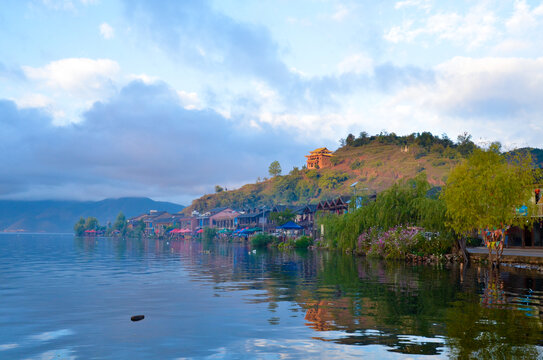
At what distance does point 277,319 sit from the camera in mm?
13617

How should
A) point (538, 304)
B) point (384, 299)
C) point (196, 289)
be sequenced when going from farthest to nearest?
point (196, 289), point (384, 299), point (538, 304)

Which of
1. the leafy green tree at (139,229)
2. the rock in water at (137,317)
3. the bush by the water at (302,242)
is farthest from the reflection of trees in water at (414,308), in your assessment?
the leafy green tree at (139,229)

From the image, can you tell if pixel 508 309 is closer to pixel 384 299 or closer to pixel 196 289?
pixel 384 299

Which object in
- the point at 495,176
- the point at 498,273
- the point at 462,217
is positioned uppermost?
the point at 495,176

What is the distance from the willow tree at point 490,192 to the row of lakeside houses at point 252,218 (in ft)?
141

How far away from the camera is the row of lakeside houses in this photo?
9269 centimetres

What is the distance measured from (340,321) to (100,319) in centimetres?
718

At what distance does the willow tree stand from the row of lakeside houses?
4308 cm

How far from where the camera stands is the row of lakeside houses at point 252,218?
9269 centimetres

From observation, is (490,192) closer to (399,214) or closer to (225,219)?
(399,214)

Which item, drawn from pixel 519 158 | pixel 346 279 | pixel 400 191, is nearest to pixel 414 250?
pixel 400 191

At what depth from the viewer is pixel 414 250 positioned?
39.9 m

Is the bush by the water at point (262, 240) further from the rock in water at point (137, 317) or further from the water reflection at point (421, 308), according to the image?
the rock in water at point (137, 317)

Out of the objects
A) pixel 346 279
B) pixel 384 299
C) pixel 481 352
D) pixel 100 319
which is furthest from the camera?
pixel 346 279
